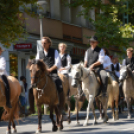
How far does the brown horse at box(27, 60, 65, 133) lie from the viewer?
1020cm

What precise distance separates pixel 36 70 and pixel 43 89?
640mm

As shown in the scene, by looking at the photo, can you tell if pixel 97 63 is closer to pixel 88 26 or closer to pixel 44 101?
pixel 44 101

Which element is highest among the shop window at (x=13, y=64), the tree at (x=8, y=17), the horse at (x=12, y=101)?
the tree at (x=8, y=17)

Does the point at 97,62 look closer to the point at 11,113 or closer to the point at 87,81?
the point at 87,81

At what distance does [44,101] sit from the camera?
1073cm

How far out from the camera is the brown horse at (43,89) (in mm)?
10195

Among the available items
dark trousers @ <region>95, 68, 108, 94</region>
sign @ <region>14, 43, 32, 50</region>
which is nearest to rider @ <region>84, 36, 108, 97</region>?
dark trousers @ <region>95, 68, 108, 94</region>

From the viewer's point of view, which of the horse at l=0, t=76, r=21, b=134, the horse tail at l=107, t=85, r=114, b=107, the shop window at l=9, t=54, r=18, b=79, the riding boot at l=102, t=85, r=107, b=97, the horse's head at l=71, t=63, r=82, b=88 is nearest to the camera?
the horse at l=0, t=76, r=21, b=134

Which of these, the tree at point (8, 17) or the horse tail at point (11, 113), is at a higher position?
the tree at point (8, 17)

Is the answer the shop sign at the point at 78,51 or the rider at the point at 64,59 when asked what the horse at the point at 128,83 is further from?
the shop sign at the point at 78,51

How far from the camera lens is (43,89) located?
10547mm

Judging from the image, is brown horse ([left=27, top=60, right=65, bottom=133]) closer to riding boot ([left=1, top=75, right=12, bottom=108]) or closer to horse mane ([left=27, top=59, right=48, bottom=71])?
horse mane ([left=27, top=59, right=48, bottom=71])

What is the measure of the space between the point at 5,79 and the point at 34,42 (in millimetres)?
12803

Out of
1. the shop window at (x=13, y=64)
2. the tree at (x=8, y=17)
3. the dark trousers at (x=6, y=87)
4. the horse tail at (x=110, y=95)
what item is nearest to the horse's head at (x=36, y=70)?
the dark trousers at (x=6, y=87)
